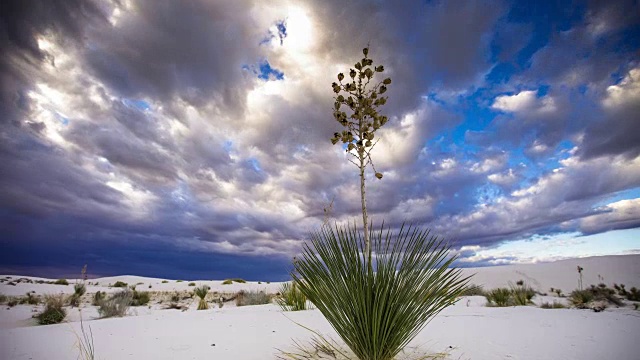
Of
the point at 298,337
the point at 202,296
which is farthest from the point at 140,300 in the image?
the point at 298,337

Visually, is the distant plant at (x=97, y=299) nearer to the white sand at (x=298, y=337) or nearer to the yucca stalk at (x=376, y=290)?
the white sand at (x=298, y=337)

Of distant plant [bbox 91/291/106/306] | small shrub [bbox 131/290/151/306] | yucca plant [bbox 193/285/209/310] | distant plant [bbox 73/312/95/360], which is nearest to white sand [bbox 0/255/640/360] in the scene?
distant plant [bbox 73/312/95/360]

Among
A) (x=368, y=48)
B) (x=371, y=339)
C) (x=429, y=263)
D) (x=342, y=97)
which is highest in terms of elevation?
(x=368, y=48)

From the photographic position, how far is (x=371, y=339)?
2703 millimetres

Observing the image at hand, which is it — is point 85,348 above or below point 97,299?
above

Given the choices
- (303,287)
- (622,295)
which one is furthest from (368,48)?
(622,295)

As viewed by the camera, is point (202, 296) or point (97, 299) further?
point (97, 299)

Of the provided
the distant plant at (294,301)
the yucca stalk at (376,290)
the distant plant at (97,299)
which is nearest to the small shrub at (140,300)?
the distant plant at (97,299)

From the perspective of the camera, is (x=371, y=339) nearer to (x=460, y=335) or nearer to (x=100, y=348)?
(x=460, y=335)

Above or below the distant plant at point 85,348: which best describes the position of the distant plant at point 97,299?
below

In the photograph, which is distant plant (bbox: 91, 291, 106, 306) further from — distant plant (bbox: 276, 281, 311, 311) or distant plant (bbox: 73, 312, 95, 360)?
distant plant (bbox: 73, 312, 95, 360)

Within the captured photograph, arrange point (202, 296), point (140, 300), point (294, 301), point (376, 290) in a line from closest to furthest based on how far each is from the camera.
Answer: point (376, 290) → point (294, 301) → point (202, 296) → point (140, 300)

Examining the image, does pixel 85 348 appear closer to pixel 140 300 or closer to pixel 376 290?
pixel 376 290

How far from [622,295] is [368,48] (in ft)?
44.2
